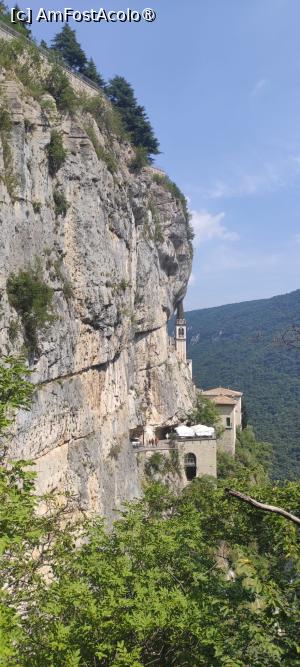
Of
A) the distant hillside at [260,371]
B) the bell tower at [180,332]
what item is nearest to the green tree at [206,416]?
the bell tower at [180,332]

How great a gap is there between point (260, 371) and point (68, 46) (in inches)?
2677

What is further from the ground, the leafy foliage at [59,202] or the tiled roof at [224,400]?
the leafy foliage at [59,202]

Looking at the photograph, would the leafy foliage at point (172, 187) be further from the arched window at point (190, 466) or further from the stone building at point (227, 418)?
the arched window at point (190, 466)

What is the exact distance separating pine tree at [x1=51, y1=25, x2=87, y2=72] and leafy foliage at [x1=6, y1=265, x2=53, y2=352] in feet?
86.4

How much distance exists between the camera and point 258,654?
549 cm

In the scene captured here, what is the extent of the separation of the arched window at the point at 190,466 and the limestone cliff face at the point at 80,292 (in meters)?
5.23

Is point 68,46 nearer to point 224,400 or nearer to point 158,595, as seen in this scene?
point 224,400

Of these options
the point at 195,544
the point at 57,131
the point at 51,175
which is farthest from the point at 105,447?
the point at 195,544

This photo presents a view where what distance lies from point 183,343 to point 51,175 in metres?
33.0

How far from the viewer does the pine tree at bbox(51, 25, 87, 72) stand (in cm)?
3684

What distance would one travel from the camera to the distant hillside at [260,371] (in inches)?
2734

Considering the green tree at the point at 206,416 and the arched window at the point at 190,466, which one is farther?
the green tree at the point at 206,416

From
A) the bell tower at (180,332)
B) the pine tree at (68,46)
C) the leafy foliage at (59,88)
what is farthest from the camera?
the bell tower at (180,332)

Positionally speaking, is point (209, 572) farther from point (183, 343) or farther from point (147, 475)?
point (183, 343)
